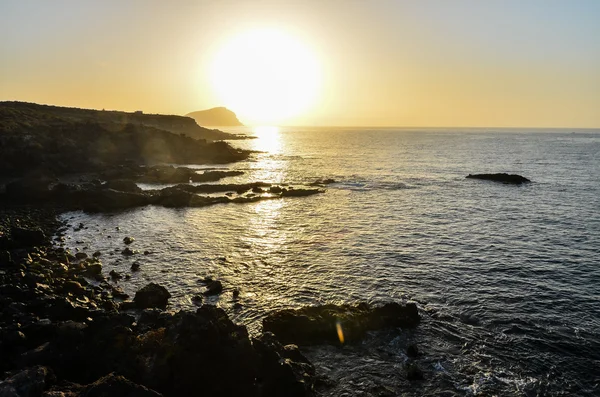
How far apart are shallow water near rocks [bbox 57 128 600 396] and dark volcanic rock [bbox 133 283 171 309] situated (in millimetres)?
827

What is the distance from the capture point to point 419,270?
2872 cm

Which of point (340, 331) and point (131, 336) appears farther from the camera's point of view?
point (340, 331)

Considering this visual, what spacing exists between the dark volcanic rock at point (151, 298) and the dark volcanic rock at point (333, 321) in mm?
7202

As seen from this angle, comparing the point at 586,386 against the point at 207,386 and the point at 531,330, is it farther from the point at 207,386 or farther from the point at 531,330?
the point at 207,386

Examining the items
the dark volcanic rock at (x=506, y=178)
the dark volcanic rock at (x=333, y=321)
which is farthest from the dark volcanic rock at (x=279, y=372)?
the dark volcanic rock at (x=506, y=178)

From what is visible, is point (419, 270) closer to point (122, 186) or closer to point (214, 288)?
point (214, 288)

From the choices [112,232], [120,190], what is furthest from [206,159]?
[112,232]

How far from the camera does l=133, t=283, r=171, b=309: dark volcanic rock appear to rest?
22.6 meters

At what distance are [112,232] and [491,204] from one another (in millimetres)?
49913

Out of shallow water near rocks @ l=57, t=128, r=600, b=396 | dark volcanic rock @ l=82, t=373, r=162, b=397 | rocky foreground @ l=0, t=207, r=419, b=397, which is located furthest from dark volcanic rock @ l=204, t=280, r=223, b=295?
dark volcanic rock @ l=82, t=373, r=162, b=397

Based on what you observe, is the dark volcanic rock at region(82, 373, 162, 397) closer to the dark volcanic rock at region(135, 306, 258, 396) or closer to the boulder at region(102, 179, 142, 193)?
the dark volcanic rock at region(135, 306, 258, 396)

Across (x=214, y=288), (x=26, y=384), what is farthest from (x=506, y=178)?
(x=26, y=384)

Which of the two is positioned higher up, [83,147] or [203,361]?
[83,147]

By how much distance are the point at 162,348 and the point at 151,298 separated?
8858 millimetres
